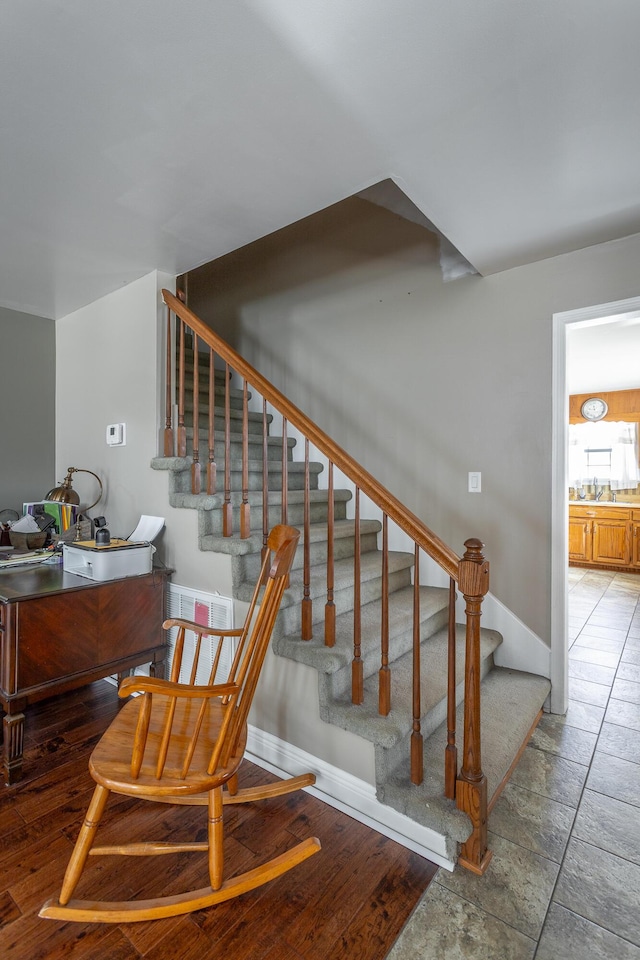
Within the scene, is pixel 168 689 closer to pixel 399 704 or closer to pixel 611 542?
pixel 399 704

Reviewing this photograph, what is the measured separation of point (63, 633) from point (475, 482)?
2265 millimetres

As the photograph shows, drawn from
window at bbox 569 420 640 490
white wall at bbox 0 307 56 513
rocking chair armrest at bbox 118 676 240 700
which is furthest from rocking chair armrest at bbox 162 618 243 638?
window at bbox 569 420 640 490

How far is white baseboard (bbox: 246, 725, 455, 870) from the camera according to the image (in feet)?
5.13

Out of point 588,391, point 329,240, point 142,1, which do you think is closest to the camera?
point 142,1

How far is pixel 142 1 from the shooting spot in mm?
1127

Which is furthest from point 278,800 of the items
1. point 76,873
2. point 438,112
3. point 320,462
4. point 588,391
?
point 588,391

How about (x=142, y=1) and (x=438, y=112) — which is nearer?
(x=142, y=1)

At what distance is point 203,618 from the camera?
7.68 feet

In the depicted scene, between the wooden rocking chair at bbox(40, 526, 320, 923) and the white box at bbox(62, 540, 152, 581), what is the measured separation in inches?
32.7

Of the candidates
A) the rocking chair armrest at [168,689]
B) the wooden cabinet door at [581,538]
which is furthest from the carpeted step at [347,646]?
the wooden cabinet door at [581,538]

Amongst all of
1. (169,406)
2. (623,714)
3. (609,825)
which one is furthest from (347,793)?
(169,406)

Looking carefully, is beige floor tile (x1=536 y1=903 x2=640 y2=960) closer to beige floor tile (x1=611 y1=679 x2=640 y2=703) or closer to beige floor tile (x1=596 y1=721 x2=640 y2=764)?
beige floor tile (x1=596 y1=721 x2=640 y2=764)

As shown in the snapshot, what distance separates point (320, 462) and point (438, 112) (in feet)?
7.64

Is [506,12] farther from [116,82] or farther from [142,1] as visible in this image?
[116,82]
